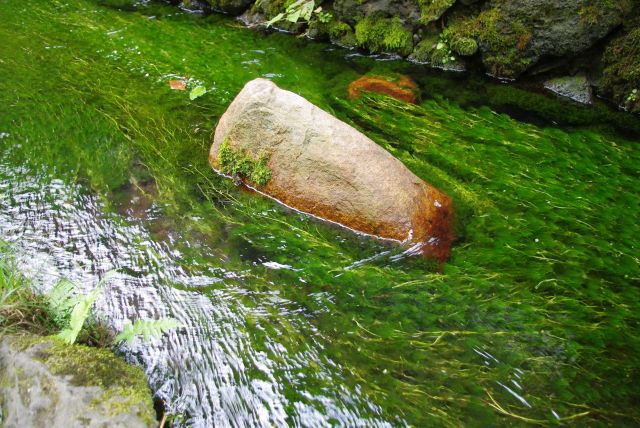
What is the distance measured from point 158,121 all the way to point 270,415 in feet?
14.5

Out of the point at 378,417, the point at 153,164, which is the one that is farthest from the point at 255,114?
the point at 378,417

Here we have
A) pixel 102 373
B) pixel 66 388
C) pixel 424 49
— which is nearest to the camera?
pixel 66 388

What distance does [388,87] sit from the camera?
24.0 feet

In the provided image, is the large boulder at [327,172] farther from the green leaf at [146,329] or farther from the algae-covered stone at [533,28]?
the algae-covered stone at [533,28]

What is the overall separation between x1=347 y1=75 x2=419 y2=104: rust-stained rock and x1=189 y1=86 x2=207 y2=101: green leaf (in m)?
2.17

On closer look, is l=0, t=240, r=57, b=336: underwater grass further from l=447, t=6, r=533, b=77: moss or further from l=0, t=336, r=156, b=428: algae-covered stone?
l=447, t=6, r=533, b=77: moss

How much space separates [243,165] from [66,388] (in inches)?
113

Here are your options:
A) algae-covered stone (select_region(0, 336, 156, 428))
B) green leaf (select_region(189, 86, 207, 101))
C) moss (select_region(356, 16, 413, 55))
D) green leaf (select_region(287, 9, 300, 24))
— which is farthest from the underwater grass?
moss (select_region(356, 16, 413, 55))

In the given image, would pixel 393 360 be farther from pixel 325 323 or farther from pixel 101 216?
pixel 101 216

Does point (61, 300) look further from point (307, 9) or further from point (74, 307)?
point (307, 9)

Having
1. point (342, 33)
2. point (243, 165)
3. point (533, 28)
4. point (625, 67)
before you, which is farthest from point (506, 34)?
point (243, 165)

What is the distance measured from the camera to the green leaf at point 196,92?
685 centimetres

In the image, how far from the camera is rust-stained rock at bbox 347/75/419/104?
709 cm

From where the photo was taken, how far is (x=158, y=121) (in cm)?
625
